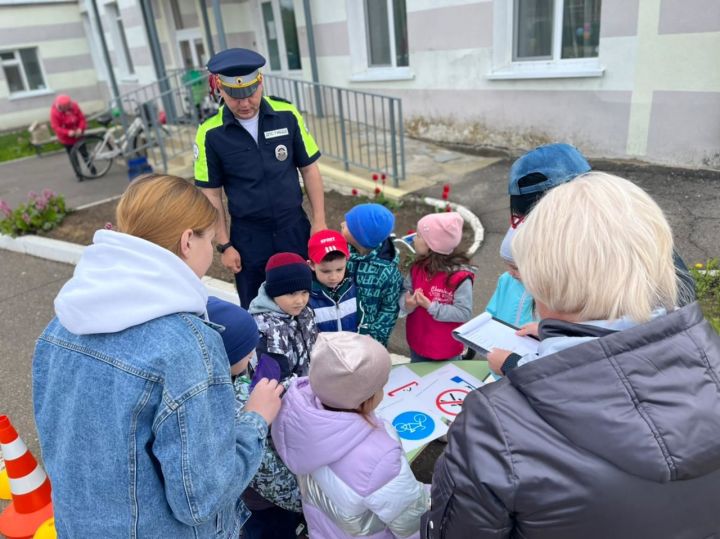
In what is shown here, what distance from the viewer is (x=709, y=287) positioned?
3.61 m

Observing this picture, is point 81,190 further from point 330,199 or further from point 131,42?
point 131,42

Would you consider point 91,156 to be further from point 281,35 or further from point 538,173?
point 538,173

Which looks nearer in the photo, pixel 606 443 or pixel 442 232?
pixel 606 443

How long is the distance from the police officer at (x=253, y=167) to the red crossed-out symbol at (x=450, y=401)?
1.42 meters

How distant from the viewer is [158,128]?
8.51 metres

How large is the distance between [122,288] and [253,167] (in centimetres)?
194

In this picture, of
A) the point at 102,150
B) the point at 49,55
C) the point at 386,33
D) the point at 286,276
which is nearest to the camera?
the point at 286,276

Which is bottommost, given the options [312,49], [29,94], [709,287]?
[709,287]

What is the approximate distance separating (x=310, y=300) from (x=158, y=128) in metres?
7.21

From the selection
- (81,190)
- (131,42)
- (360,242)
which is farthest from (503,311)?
(131,42)

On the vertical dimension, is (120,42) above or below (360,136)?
above

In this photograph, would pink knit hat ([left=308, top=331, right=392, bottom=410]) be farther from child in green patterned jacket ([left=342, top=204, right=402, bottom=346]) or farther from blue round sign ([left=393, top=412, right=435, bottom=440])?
child in green patterned jacket ([left=342, top=204, right=402, bottom=346])

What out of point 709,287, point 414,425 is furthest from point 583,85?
point 414,425

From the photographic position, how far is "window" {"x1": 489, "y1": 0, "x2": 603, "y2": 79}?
6.68 m
